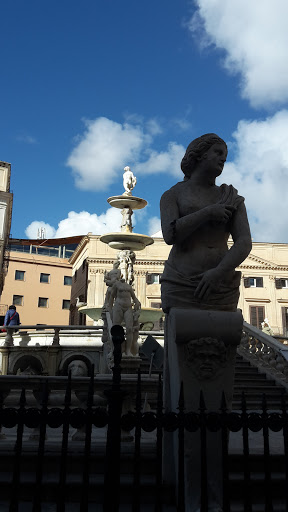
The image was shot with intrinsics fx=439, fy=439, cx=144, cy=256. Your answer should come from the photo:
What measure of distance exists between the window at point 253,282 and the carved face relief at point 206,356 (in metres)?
37.7

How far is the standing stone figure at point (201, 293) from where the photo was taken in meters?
3.01

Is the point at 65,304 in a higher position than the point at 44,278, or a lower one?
lower

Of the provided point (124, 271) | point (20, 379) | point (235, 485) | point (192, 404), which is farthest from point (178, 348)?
point (124, 271)

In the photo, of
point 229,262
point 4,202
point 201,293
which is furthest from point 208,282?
point 4,202

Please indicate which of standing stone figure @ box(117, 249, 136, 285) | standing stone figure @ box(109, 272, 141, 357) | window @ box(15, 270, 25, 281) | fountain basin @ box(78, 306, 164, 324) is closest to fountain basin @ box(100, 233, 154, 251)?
standing stone figure @ box(117, 249, 136, 285)

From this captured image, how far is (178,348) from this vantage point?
121 inches

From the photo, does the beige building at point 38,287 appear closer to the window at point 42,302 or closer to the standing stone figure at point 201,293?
the window at point 42,302

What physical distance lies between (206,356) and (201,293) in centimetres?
46

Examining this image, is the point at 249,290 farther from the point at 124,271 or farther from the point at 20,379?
the point at 20,379

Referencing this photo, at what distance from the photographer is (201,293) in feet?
10.5

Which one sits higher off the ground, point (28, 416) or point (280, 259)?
point (280, 259)

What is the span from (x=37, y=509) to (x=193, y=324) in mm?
1451

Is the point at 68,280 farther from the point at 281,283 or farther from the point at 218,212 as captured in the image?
the point at 218,212

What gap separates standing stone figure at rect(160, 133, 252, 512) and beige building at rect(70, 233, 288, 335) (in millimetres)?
34251
